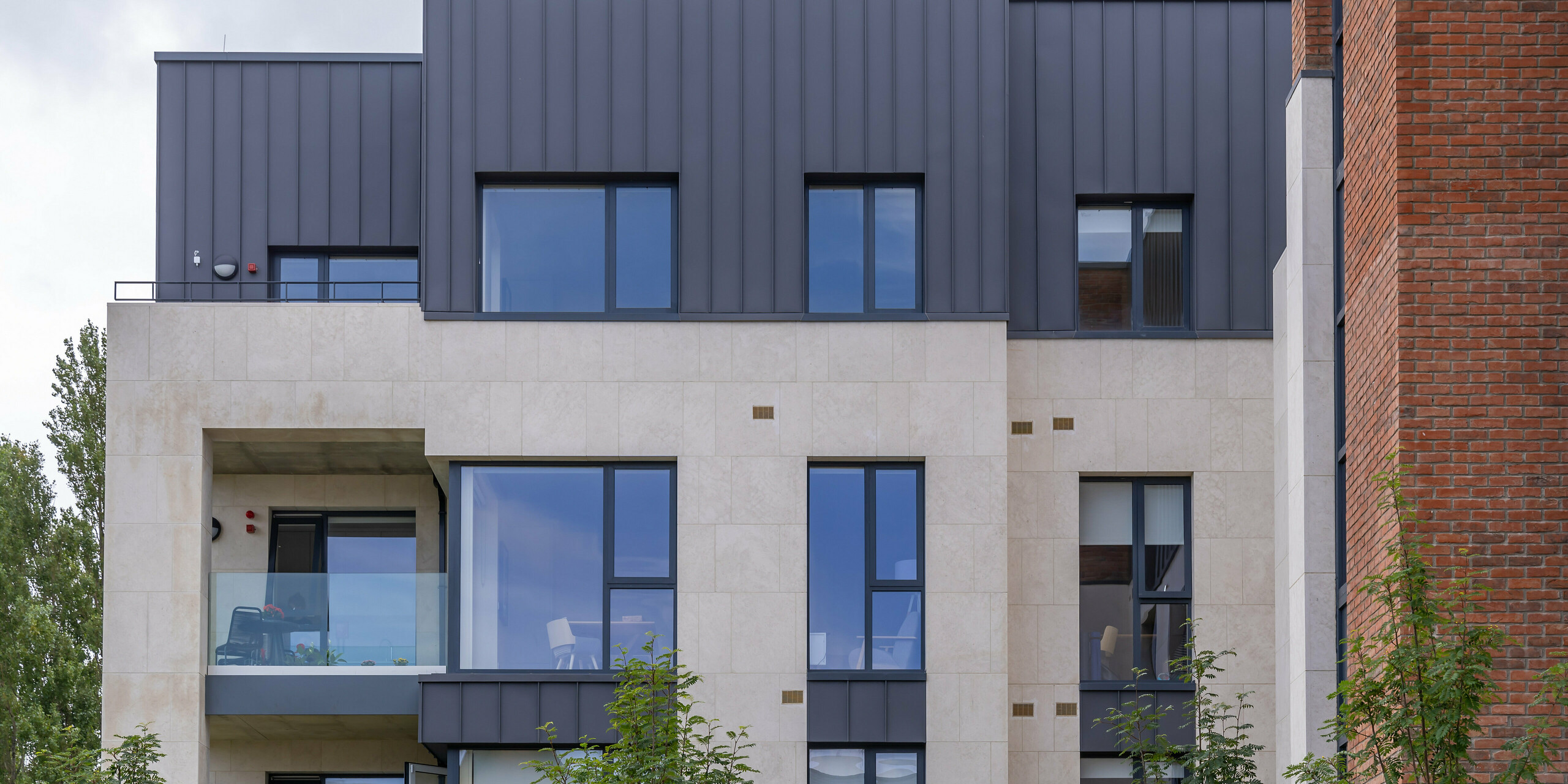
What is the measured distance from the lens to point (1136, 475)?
854 inches

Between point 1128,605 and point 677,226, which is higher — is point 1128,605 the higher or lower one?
the lower one

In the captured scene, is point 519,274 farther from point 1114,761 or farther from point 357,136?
point 1114,761

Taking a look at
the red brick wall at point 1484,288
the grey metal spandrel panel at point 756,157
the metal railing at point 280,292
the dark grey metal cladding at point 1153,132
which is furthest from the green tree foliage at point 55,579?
the red brick wall at point 1484,288

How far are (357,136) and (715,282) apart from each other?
578 cm

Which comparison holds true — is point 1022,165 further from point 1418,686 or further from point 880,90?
point 1418,686

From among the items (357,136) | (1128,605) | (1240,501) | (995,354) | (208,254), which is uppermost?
(357,136)

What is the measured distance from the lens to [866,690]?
2044cm

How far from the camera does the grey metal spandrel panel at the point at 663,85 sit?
21.4 m

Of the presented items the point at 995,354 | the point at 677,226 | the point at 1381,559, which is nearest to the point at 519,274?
the point at 677,226

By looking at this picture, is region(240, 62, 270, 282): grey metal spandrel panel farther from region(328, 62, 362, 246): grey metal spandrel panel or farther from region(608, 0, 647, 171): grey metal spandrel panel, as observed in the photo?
region(608, 0, 647, 171): grey metal spandrel panel

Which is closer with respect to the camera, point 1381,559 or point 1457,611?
point 1457,611

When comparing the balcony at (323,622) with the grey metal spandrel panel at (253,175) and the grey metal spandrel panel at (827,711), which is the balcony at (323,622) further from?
the grey metal spandrel panel at (827,711)

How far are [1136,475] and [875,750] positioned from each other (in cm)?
477

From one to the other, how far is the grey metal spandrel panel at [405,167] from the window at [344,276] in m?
0.45
